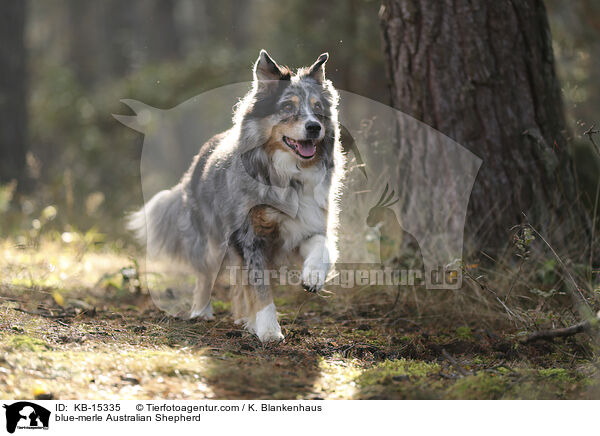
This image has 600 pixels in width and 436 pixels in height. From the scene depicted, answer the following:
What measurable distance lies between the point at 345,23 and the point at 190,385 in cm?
851

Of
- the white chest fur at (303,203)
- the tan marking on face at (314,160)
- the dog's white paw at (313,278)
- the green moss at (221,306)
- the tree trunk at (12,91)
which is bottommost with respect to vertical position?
the green moss at (221,306)

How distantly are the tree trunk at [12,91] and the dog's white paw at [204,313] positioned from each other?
6048mm

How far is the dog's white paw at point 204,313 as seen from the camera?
16.2 ft

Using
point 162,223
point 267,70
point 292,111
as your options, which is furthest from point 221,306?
point 267,70

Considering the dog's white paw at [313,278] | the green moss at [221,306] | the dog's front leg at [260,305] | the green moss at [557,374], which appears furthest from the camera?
the green moss at [221,306]

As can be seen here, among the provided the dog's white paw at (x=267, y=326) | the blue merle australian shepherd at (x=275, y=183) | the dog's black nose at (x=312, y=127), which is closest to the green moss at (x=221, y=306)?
the blue merle australian shepherd at (x=275, y=183)

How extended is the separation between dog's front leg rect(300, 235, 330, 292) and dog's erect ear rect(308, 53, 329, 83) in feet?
4.06

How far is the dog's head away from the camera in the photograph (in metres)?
4.29

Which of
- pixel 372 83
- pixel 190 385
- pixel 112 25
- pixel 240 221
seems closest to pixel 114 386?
pixel 190 385

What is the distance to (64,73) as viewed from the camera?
14336 mm

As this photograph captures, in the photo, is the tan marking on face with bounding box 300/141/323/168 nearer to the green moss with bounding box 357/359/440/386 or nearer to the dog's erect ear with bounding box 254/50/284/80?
the dog's erect ear with bounding box 254/50/284/80

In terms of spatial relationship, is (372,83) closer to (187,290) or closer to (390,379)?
(187,290)

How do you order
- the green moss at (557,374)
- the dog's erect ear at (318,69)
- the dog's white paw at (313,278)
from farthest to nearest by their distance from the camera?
the dog's erect ear at (318,69) → the dog's white paw at (313,278) → the green moss at (557,374)
